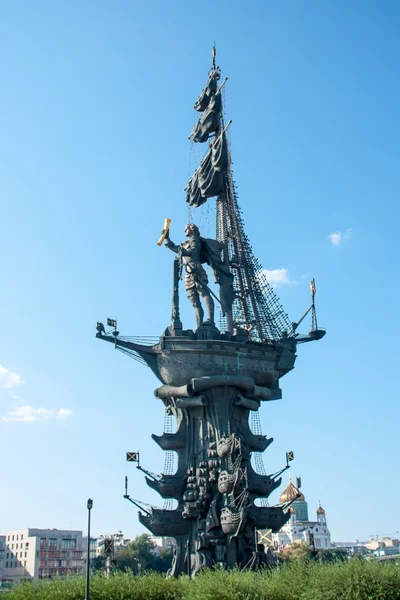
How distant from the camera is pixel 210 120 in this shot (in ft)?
173

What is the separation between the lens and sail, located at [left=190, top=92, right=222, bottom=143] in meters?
52.8

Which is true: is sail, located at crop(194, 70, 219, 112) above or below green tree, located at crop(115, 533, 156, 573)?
above

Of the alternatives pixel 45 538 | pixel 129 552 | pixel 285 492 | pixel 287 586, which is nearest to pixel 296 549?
pixel 285 492

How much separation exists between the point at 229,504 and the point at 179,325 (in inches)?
472

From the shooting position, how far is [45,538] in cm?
9706

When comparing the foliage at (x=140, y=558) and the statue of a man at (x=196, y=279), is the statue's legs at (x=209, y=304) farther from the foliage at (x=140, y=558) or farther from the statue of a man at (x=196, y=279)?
the foliage at (x=140, y=558)

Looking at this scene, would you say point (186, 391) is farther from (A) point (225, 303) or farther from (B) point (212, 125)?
(B) point (212, 125)

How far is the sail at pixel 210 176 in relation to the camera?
165 feet

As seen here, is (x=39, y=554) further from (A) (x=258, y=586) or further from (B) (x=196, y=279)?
(A) (x=258, y=586)

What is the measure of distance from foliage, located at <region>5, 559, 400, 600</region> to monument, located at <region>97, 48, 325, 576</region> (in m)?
6.11

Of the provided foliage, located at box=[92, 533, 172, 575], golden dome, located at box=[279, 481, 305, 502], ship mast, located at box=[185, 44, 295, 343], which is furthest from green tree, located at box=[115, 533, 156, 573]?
ship mast, located at box=[185, 44, 295, 343]

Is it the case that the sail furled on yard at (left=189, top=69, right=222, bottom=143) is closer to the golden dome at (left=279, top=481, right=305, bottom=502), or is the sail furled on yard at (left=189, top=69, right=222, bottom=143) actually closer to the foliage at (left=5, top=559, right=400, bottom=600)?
the foliage at (left=5, top=559, right=400, bottom=600)

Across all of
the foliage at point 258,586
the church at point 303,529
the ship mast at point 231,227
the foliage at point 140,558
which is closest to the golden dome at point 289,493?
the church at point 303,529

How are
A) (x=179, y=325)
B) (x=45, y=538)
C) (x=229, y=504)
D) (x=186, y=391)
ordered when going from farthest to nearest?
(x=45, y=538)
(x=179, y=325)
(x=186, y=391)
(x=229, y=504)
